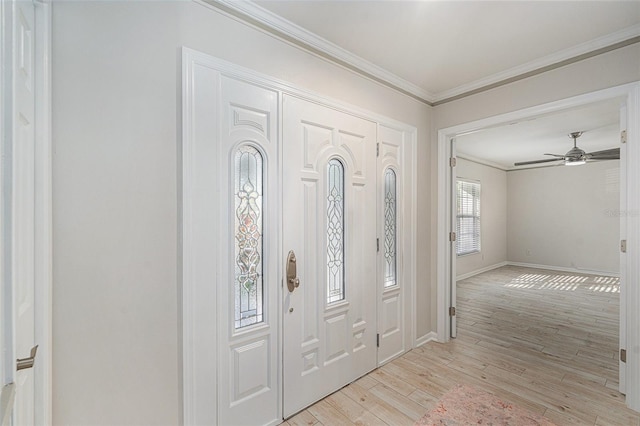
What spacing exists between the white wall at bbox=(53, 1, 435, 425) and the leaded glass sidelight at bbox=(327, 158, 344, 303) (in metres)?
1.13

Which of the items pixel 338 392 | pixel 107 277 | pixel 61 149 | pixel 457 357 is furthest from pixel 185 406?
pixel 457 357

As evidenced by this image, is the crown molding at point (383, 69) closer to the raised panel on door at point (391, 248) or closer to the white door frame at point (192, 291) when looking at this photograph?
the white door frame at point (192, 291)

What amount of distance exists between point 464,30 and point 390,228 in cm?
171

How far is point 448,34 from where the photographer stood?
2.09 meters

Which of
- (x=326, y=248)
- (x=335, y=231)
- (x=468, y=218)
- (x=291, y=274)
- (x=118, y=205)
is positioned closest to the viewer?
(x=118, y=205)

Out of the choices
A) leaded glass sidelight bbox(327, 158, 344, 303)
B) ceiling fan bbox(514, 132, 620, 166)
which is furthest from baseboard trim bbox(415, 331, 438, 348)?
ceiling fan bbox(514, 132, 620, 166)

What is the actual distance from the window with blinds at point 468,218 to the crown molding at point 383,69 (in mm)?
3937

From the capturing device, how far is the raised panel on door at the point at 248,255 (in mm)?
1706

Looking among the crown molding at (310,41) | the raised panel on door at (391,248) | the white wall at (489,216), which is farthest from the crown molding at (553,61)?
the white wall at (489,216)

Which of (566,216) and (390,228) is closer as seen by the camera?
(390,228)

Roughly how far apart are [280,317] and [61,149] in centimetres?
152

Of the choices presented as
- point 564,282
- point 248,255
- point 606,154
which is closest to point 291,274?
point 248,255
